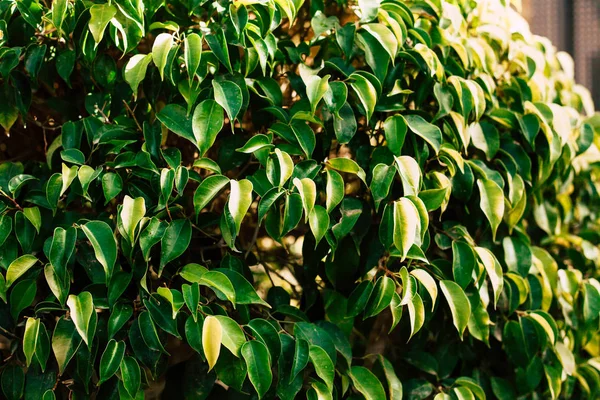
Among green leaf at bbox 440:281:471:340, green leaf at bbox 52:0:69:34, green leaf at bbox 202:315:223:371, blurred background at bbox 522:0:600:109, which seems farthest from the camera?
blurred background at bbox 522:0:600:109

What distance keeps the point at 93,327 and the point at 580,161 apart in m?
1.39

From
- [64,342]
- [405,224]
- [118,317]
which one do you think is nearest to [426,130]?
[405,224]

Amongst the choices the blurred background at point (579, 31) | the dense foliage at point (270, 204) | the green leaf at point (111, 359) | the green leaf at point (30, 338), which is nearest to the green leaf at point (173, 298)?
the dense foliage at point (270, 204)

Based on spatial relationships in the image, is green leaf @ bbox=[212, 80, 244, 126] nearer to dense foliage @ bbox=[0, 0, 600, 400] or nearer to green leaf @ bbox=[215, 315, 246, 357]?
dense foliage @ bbox=[0, 0, 600, 400]

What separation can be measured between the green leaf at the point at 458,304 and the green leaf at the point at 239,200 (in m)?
0.44

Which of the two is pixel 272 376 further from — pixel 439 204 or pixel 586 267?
pixel 586 267

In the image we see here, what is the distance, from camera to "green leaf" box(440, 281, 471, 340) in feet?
4.70

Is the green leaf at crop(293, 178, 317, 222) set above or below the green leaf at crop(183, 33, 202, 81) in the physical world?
below

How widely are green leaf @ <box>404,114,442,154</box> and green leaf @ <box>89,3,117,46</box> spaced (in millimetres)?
609

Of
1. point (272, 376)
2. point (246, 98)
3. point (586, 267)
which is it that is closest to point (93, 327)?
point (272, 376)

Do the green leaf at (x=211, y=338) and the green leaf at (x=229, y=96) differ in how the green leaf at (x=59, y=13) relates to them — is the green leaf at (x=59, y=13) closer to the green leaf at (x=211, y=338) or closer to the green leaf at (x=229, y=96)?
the green leaf at (x=229, y=96)

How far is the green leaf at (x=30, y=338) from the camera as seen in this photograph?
4.11 feet

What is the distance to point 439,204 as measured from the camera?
1.42 m

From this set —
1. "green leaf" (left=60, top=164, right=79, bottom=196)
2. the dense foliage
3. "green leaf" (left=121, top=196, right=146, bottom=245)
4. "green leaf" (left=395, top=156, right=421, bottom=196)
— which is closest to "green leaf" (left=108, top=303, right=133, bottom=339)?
the dense foliage
